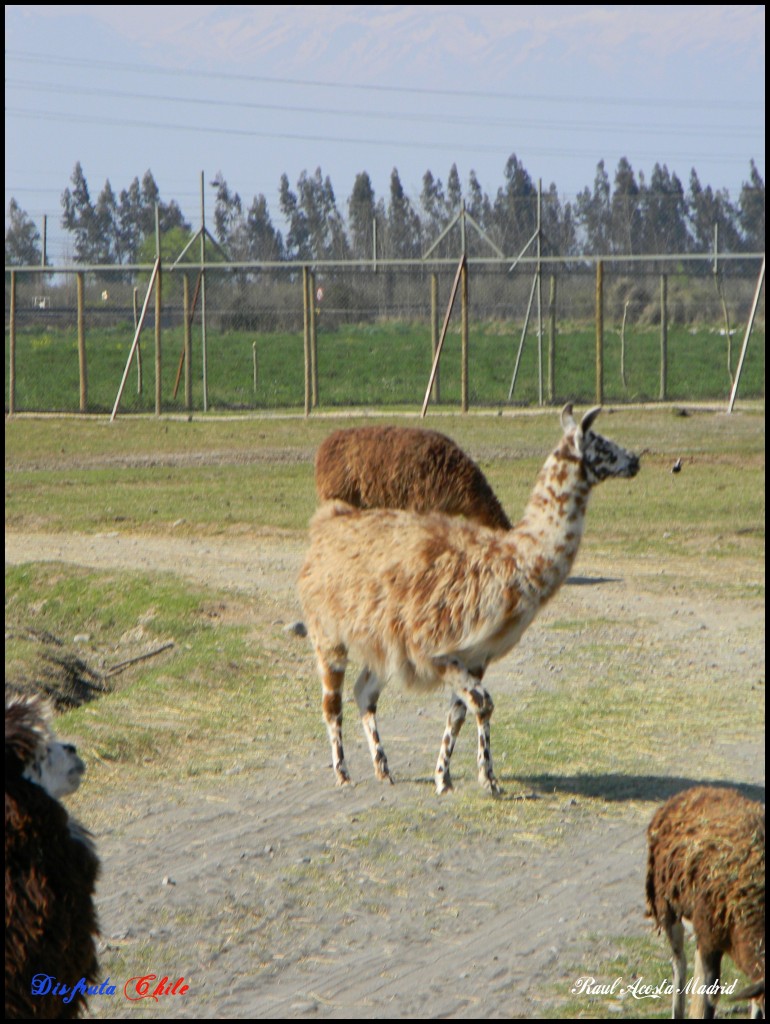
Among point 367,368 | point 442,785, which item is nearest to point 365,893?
point 442,785

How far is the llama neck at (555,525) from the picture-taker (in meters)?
6.11

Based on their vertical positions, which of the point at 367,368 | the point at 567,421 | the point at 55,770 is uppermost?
the point at 367,368

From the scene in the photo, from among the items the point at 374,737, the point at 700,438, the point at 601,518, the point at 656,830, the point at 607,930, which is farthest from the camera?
the point at 700,438

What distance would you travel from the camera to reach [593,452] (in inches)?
242

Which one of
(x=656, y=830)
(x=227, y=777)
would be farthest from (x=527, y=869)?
(x=227, y=777)

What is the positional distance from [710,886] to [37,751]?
1934mm

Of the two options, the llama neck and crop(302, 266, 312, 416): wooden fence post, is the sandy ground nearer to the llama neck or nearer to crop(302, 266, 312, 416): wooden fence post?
the llama neck

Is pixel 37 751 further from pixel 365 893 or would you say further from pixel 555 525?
pixel 555 525

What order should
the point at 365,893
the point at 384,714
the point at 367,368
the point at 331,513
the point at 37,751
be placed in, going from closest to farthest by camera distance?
the point at 37,751 → the point at 365,893 → the point at 331,513 → the point at 384,714 → the point at 367,368

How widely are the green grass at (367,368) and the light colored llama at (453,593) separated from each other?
15839 mm

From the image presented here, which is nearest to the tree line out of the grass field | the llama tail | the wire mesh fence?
the wire mesh fence

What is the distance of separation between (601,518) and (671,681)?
5617 mm

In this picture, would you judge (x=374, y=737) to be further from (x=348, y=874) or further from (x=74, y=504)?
(x=74, y=504)

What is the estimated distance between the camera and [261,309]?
26141 millimetres
